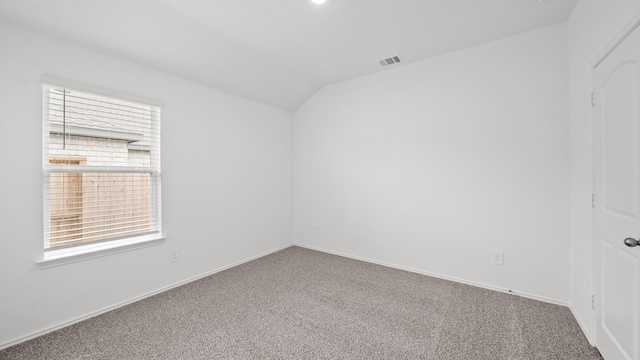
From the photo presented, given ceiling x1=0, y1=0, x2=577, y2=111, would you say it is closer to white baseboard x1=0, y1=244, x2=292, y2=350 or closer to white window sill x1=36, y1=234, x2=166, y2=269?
white window sill x1=36, y1=234, x2=166, y2=269

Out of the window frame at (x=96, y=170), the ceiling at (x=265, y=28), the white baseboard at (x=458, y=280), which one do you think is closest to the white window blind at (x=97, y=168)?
the window frame at (x=96, y=170)

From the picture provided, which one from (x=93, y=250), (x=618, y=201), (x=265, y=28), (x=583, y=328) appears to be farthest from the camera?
(x=265, y=28)

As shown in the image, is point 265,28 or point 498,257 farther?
point 498,257

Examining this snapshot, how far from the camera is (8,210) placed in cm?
187

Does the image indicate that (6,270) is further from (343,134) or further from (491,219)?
(491,219)

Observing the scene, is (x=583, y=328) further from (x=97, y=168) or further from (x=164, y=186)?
(x=97, y=168)

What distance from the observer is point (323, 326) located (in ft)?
6.87

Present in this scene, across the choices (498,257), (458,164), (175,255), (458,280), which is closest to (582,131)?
(458,164)

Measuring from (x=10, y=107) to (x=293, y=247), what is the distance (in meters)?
3.53

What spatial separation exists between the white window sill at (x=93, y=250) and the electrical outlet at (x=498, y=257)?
3.60 m

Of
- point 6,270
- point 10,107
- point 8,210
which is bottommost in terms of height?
point 6,270

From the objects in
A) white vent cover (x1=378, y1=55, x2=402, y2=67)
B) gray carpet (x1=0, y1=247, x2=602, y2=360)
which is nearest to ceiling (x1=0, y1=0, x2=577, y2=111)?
white vent cover (x1=378, y1=55, x2=402, y2=67)

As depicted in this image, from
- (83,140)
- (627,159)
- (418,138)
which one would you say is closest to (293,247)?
(418,138)

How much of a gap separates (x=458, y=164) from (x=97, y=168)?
3712 millimetres
